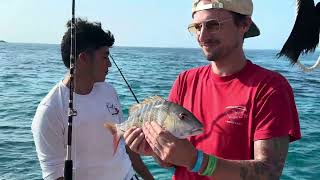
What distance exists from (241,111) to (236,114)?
0.11ft

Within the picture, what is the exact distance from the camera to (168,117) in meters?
2.94

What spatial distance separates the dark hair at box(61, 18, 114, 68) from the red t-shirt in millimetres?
1680

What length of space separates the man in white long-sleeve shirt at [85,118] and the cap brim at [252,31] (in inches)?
67.0

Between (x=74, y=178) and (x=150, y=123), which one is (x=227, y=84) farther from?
(x=74, y=178)

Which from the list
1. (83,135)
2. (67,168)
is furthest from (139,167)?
(67,168)

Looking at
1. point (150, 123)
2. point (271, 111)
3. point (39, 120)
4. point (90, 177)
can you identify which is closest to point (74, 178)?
point (90, 177)

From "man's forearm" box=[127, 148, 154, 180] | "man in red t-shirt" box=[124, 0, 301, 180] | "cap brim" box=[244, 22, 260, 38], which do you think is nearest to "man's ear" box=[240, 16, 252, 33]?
"man in red t-shirt" box=[124, 0, 301, 180]

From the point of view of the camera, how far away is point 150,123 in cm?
290

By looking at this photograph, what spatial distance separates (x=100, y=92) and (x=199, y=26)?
1.81 meters

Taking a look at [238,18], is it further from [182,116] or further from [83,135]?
[83,135]

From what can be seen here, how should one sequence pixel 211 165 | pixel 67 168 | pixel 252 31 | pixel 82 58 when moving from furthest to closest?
1. pixel 82 58
2. pixel 67 168
3. pixel 252 31
4. pixel 211 165

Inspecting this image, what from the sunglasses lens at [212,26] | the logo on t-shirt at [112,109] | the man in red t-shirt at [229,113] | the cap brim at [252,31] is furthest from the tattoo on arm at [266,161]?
the logo on t-shirt at [112,109]

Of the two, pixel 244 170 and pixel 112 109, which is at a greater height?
pixel 244 170

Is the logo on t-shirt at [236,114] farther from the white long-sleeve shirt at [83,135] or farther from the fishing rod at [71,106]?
the white long-sleeve shirt at [83,135]
